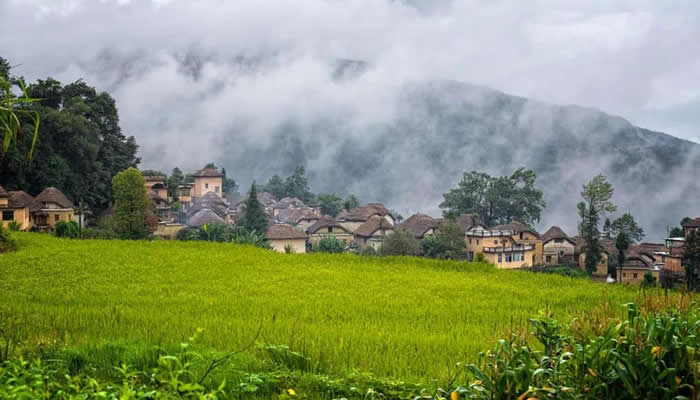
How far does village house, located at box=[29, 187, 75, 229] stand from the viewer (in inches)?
1008

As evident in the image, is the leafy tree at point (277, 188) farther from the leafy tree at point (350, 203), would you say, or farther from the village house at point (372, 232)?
the village house at point (372, 232)

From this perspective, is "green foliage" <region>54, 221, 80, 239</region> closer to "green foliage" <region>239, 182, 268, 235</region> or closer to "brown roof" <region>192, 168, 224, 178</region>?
"green foliage" <region>239, 182, 268, 235</region>

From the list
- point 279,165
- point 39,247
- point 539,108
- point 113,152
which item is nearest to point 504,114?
point 539,108

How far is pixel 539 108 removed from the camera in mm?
131750

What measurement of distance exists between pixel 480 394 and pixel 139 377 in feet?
7.11

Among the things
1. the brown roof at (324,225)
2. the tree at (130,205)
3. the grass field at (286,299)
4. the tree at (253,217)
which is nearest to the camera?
the grass field at (286,299)

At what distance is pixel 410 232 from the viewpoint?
4209 centimetres

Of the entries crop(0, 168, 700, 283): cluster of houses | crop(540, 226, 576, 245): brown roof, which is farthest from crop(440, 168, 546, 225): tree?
crop(540, 226, 576, 245): brown roof

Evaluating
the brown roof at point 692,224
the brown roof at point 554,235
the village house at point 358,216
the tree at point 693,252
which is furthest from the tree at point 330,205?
the tree at point 693,252

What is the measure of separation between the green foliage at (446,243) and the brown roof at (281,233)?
8134mm

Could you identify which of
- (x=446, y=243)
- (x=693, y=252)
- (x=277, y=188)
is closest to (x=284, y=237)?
(x=446, y=243)

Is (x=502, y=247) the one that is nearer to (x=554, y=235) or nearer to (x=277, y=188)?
(x=554, y=235)

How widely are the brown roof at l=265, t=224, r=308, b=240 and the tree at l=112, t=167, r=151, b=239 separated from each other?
17.1 metres

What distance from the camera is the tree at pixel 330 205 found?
70688 mm
